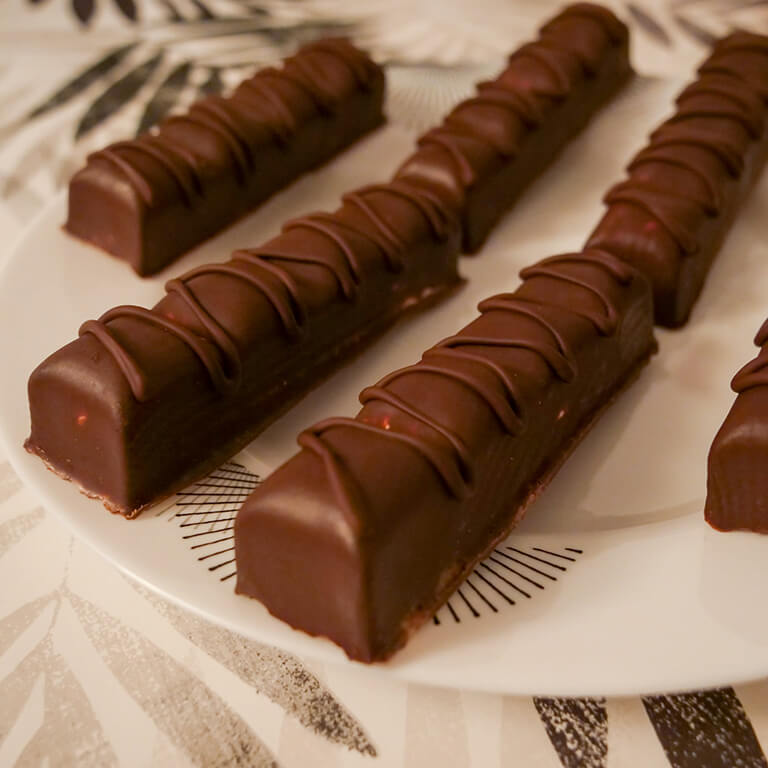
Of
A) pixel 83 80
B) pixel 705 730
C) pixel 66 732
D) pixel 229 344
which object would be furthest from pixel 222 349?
pixel 83 80

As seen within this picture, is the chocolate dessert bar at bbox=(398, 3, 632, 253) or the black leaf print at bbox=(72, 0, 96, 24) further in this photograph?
the black leaf print at bbox=(72, 0, 96, 24)

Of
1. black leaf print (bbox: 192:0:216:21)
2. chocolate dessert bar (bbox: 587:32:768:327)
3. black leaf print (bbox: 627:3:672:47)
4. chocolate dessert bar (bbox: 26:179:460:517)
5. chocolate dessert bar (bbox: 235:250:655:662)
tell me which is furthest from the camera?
black leaf print (bbox: 192:0:216:21)

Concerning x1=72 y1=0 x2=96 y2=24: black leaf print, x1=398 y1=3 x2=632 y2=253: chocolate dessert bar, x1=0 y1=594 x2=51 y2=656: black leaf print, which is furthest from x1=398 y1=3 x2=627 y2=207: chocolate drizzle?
x1=72 y1=0 x2=96 y2=24: black leaf print

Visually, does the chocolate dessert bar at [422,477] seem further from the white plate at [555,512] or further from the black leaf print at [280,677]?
the black leaf print at [280,677]

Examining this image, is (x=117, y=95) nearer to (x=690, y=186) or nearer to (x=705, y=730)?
(x=690, y=186)

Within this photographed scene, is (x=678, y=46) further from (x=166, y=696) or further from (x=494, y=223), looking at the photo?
(x=166, y=696)

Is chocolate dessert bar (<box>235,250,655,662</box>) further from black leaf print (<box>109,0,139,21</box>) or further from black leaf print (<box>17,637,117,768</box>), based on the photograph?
black leaf print (<box>109,0,139,21</box>)

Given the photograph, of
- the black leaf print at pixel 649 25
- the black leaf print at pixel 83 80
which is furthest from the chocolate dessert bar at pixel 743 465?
the black leaf print at pixel 83 80
